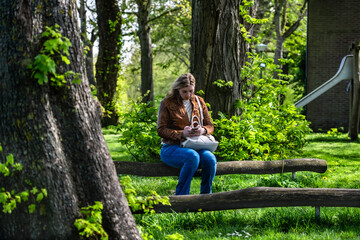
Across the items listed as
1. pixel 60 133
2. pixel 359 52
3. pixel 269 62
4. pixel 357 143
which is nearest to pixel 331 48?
pixel 359 52

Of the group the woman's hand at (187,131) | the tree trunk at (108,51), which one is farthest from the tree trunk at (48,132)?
the tree trunk at (108,51)

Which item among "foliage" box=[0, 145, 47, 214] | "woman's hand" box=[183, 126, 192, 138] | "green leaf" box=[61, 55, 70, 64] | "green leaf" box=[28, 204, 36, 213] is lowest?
"green leaf" box=[28, 204, 36, 213]

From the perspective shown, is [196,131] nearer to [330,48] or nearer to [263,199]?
[263,199]

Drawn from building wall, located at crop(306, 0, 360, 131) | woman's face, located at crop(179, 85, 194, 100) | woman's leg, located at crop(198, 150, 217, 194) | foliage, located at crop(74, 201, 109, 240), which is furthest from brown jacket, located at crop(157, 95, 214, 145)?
building wall, located at crop(306, 0, 360, 131)

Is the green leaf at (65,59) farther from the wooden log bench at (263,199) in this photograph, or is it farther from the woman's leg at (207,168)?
the woman's leg at (207,168)

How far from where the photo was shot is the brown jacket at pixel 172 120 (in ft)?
20.2

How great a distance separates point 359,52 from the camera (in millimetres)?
15523

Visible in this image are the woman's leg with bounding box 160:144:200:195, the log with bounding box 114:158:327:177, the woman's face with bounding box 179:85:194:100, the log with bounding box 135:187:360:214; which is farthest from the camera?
the log with bounding box 114:158:327:177

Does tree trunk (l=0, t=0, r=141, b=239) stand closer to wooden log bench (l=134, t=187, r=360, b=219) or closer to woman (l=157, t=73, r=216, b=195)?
wooden log bench (l=134, t=187, r=360, b=219)

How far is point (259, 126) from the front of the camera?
9.06 metres

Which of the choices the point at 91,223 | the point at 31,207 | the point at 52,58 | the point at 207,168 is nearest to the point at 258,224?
the point at 207,168

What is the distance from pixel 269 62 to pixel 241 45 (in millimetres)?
752

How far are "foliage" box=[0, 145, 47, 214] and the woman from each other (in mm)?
2987

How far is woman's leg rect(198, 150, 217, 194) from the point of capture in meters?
6.10
